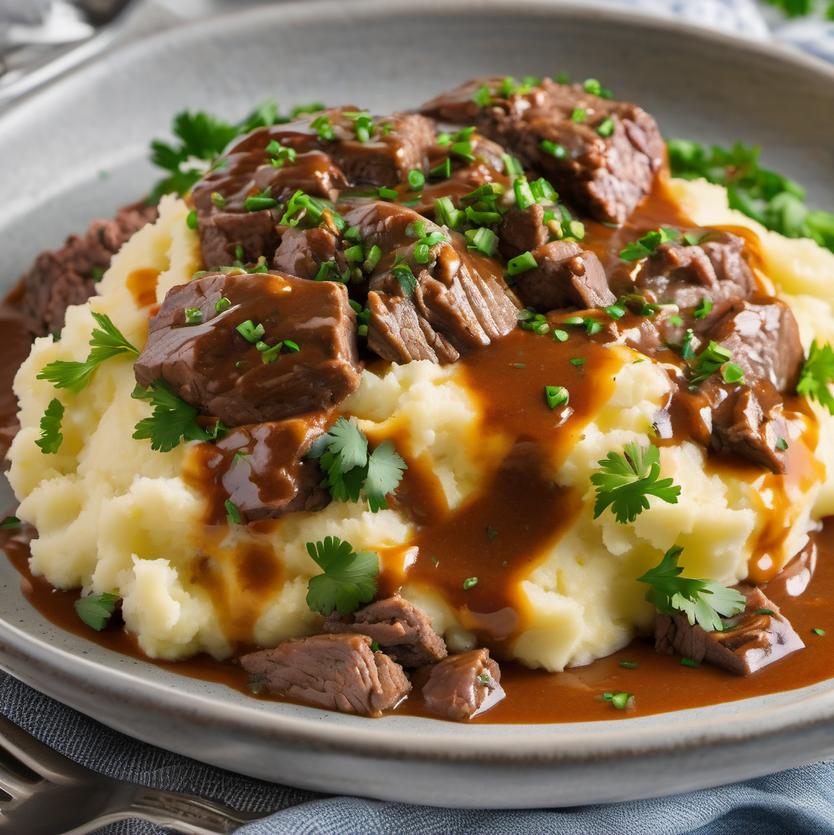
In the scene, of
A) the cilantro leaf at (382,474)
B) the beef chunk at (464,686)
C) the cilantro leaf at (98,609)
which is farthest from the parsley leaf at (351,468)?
the cilantro leaf at (98,609)

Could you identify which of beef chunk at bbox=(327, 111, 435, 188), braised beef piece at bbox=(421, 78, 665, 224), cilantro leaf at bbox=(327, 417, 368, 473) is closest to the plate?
cilantro leaf at bbox=(327, 417, 368, 473)

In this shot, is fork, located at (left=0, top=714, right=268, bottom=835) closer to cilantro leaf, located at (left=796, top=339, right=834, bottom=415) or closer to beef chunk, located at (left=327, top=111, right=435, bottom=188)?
beef chunk, located at (left=327, top=111, right=435, bottom=188)

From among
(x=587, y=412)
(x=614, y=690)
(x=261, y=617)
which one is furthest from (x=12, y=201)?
(x=614, y=690)

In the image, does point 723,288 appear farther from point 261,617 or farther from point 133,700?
point 133,700

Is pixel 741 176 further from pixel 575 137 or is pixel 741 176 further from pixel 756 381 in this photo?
pixel 756 381

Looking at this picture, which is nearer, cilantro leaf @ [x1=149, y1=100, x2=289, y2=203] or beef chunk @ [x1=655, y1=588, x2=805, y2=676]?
beef chunk @ [x1=655, y1=588, x2=805, y2=676]

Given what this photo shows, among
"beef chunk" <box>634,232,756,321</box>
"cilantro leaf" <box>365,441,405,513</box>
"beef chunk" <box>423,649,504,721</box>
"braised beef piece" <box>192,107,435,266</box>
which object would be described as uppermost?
"braised beef piece" <box>192,107,435,266</box>

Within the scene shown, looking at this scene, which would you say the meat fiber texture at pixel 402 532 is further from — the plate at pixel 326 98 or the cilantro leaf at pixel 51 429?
the plate at pixel 326 98
